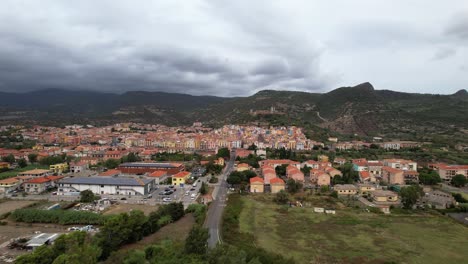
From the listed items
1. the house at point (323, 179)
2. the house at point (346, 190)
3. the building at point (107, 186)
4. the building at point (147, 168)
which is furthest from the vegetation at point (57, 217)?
the house at point (323, 179)

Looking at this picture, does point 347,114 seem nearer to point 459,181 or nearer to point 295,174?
point 459,181

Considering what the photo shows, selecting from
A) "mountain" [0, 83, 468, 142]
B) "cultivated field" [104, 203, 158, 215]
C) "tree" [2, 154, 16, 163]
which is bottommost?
"cultivated field" [104, 203, 158, 215]

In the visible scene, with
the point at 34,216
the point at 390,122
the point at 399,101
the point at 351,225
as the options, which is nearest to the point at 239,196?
the point at 351,225

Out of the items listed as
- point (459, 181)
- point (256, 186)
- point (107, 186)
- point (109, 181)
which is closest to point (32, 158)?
point (109, 181)

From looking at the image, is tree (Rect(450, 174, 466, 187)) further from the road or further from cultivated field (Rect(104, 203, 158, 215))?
cultivated field (Rect(104, 203, 158, 215))

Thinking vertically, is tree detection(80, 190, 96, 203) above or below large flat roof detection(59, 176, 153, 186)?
below

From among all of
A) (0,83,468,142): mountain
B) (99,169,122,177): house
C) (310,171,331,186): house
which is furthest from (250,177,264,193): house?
(0,83,468,142): mountain
